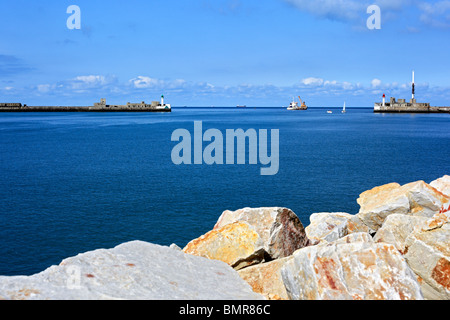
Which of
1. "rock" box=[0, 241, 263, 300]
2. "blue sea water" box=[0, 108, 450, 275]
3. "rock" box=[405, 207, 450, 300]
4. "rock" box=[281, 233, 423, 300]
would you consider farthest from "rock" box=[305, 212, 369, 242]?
"blue sea water" box=[0, 108, 450, 275]

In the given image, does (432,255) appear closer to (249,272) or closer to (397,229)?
(397,229)

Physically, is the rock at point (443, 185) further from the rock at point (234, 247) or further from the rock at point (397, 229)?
the rock at point (234, 247)

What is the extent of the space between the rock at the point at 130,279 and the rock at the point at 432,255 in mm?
3986

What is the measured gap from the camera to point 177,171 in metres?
38.9

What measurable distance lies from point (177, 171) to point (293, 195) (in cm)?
1437

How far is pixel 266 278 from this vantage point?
8.52m

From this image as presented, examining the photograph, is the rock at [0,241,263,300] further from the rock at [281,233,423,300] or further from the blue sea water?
the blue sea water

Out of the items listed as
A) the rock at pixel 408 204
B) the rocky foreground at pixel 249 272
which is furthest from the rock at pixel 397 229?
→ the rock at pixel 408 204

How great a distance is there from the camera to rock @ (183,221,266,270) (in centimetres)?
956

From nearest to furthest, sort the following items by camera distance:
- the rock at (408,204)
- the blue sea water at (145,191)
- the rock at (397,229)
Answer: the rock at (397,229) → the rock at (408,204) → the blue sea water at (145,191)

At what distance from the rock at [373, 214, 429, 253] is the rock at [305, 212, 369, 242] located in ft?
7.11

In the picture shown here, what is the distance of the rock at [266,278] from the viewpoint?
7.99 meters

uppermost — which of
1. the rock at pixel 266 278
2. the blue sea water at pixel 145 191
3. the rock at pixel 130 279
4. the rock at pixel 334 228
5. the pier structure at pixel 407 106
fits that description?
the pier structure at pixel 407 106
